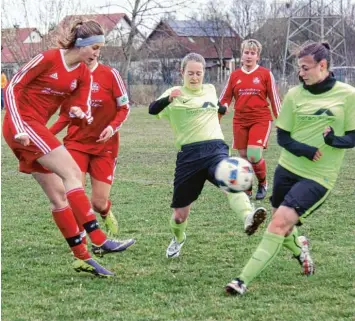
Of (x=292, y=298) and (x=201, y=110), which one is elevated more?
(x=201, y=110)

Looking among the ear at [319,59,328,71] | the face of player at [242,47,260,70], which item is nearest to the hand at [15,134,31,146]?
the ear at [319,59,328,71]

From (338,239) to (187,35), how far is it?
60648mm

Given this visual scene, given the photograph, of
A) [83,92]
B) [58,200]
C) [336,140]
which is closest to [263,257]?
[336,140]

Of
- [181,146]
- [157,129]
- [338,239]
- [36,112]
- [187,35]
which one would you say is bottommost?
[187,35]

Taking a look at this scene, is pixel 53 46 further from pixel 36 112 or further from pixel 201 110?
pixel 201 110

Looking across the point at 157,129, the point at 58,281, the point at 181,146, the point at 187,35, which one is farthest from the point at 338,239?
the point at 187,35

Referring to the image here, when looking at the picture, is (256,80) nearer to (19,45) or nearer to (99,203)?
(99,203)

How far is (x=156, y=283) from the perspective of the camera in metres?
5.72

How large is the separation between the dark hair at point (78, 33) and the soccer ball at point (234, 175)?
4.73 ft

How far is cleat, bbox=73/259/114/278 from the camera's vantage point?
5.91m

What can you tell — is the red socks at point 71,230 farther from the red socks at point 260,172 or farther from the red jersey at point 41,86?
the red socks at point 260,172

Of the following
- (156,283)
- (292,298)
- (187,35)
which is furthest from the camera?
(187,35)

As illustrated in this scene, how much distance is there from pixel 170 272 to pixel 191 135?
1175 mm

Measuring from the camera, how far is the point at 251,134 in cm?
1038
